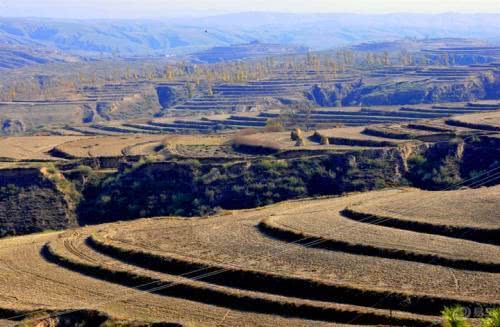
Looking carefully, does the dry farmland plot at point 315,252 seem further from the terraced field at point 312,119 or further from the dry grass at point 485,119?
the terraced field at point 312,119

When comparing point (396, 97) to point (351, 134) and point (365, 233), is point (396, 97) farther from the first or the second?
point (365, 233)

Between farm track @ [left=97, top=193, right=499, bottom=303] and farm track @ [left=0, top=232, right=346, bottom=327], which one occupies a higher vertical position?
farm track @ [left=97, top=193, right=499, bottom=303]

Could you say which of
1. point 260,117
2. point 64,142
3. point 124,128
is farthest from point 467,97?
point 64,142

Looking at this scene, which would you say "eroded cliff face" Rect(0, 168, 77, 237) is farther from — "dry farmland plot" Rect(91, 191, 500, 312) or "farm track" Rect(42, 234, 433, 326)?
"farm track" Rect(42, 234, 433, 326)

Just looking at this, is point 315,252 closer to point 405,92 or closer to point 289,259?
point 289,259

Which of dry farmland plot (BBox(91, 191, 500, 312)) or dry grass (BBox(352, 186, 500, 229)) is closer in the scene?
dry farmland plot (BBox(91, 191, 500, 312))

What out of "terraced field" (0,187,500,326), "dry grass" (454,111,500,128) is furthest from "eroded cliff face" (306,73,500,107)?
"terraced field" (0,187,500,326)
